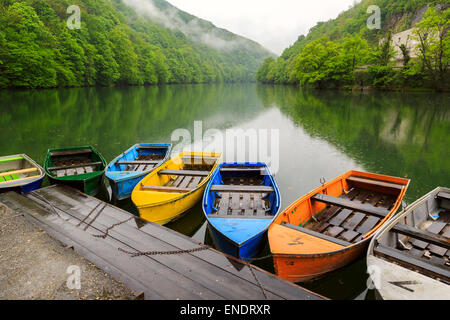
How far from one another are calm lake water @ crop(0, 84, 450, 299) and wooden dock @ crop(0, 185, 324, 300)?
5.18 ft

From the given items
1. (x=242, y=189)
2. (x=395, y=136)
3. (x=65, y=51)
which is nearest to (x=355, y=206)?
(x=242, y=189)

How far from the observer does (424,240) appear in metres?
5.46

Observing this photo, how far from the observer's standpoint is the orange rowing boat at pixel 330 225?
5.05 meters

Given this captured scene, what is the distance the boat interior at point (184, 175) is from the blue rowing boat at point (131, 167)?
1.76 ft

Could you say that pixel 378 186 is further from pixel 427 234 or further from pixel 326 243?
pixel 326 243

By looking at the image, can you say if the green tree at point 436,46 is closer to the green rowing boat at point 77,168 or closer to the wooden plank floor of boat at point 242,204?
the wooden plank floor of boat at point 242,204

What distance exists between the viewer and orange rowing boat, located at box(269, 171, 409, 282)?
5.05 m

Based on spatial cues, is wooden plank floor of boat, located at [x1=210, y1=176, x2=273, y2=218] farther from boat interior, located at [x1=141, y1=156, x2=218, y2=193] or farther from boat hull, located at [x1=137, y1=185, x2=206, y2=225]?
boat interior, located at [x1=141, y1=156, x2=218, y2=193]

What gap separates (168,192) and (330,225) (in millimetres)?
4868

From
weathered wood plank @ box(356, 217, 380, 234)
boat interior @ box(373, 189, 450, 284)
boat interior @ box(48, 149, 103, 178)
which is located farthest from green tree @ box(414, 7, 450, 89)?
boat interior @ box(48, 149, 103, 178)

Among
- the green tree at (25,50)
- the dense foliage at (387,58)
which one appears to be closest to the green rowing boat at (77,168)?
the green tree at (25,50)

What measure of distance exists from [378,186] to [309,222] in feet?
11.0

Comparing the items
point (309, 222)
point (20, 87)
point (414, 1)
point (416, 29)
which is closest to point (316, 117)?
point (309, 222)
